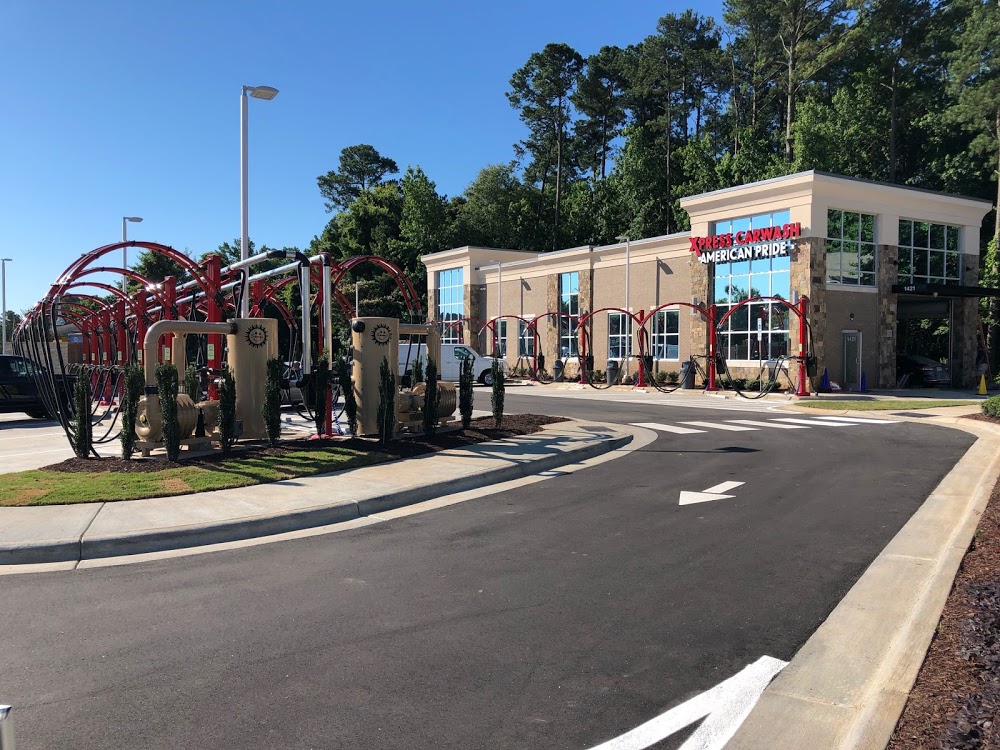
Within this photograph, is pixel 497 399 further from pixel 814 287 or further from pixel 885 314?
pixel 885 314

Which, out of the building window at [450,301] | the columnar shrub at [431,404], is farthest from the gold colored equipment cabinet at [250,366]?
the building window at [450,301]

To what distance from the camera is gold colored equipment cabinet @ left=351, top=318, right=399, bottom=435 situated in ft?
44.0

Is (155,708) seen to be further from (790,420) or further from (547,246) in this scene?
(547,246)

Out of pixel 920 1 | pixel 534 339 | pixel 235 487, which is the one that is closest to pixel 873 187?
pixel 534 339

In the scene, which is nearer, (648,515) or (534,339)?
(648,515)

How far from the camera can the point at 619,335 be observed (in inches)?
1436

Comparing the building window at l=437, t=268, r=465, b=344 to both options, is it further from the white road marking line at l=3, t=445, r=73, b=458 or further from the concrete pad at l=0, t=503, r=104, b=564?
the concrete pad at l=0, t=503, r=104, b=564

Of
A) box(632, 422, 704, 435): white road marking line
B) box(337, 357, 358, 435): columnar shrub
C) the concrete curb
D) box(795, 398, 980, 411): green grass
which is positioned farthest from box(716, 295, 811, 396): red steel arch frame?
the concrete curb

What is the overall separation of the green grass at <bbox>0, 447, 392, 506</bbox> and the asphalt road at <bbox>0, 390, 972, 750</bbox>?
251cm

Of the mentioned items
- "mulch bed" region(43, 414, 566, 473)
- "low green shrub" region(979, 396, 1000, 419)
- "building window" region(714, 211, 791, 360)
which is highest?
"building window" region(714, 211, 791, 360)

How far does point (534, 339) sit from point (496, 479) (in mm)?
28885

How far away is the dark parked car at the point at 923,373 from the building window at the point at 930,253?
3.18 m

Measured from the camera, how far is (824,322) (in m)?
27.4

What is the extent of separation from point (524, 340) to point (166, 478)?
32.9 meters
